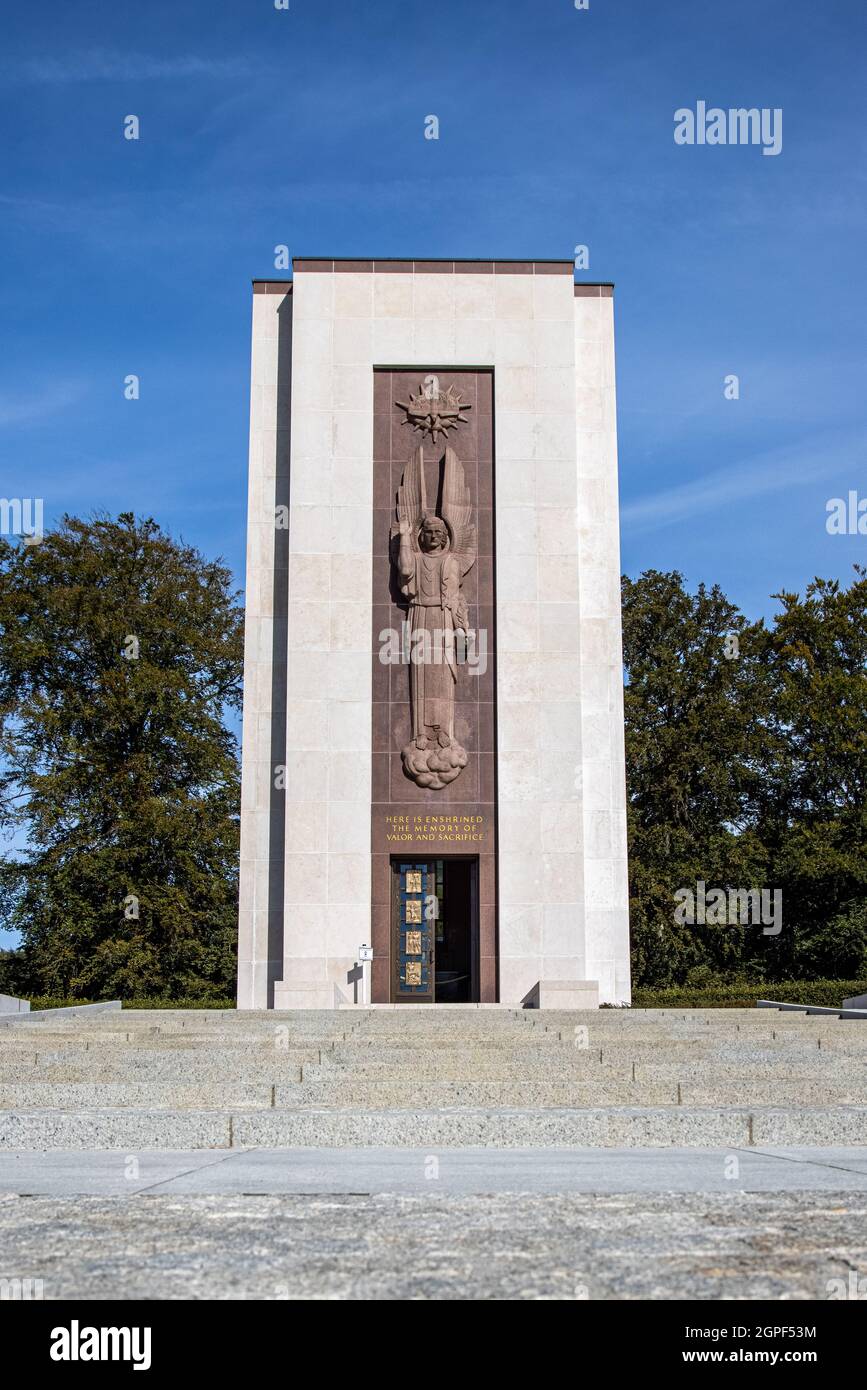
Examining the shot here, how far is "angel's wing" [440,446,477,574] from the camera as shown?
100 feet

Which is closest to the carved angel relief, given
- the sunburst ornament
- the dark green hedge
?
the sunburst ornament

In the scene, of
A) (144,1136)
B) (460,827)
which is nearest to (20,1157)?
(144,1136)

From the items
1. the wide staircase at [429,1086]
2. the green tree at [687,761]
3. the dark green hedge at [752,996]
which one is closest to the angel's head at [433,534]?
the dark green hedge at [752,996]

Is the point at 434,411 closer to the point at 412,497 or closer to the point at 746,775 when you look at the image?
the point at 412,497

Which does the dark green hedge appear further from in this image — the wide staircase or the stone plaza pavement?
the wide staircase

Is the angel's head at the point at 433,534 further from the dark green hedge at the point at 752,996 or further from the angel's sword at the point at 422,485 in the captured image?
the dark green hedge at the point at 752,996

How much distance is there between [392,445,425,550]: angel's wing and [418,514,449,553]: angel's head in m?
0.23

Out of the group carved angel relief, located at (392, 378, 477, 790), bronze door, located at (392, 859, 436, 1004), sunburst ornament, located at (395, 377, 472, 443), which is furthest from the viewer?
sunburst ornament, located at (395, 377, 472, 443)

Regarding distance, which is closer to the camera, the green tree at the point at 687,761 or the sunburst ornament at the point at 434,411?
the sunburst ornament at the point at 434,411

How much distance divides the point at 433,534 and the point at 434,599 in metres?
1.46

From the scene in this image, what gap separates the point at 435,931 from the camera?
30.5m

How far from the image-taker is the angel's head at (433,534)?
3027cm

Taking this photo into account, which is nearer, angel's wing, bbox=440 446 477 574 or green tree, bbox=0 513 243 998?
angel's wing, bbox=440 446 477 574

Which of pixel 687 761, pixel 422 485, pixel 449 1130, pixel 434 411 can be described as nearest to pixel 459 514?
pixel 422 485
